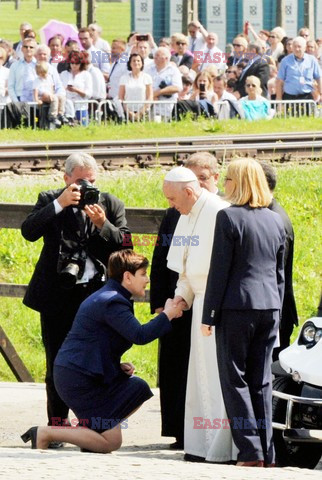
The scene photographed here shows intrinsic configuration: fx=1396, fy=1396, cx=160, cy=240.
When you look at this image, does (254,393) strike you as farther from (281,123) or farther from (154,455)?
(281,123)

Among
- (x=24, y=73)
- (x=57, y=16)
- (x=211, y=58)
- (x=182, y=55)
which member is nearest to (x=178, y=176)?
(x=24, y=73)

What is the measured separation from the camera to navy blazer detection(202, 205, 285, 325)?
7559 mm

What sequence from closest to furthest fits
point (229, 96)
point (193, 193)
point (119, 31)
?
point (193, 193) → point (229, 96) → point (119, 31)

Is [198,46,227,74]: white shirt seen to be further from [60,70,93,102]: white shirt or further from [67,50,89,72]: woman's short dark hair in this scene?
[67,50,89,72]: woman's short dark hair

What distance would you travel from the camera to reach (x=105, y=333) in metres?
7.92

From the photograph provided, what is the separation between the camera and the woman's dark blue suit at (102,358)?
310 inches

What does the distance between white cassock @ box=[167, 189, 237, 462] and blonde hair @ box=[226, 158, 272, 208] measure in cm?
47

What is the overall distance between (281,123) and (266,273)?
677 inches

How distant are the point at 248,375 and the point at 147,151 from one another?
1296 cm

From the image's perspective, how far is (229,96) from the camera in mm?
24016

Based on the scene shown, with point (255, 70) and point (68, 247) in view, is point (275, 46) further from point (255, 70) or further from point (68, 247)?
point (68, 247)

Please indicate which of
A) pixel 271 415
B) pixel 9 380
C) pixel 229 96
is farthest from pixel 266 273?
pixel 229 96

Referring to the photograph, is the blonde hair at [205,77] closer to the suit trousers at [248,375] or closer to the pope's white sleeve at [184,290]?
the pope's white sleeve at [184,290]

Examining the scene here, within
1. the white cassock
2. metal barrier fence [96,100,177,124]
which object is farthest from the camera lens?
metal barrier fence [96,100,177,124]
